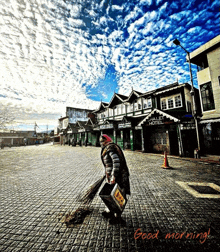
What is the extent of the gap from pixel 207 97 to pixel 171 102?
360 centimetres

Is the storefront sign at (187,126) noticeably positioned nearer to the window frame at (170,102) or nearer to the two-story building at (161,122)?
the two-story building at (161,122)

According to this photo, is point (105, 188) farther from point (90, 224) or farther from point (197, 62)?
point (197, 62)

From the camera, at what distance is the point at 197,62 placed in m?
12.9

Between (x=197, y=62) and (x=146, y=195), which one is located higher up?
(x=197, y=62)

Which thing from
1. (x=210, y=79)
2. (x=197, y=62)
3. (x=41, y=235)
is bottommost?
(x=41, y=235)

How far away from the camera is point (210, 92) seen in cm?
1136

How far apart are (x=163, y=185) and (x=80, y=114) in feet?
141

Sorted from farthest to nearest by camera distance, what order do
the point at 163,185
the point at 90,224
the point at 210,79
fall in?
the point at 210,79 < the point at 163,185 < the point at 90,224

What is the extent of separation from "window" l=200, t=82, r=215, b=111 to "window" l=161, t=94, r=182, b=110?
224cm

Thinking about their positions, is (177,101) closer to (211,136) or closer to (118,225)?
(211,136)

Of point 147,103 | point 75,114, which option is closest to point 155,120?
point 147,103

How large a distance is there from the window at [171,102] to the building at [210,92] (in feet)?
7.41

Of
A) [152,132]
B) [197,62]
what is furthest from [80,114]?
[197,62]

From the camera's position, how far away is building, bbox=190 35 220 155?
423 inches
